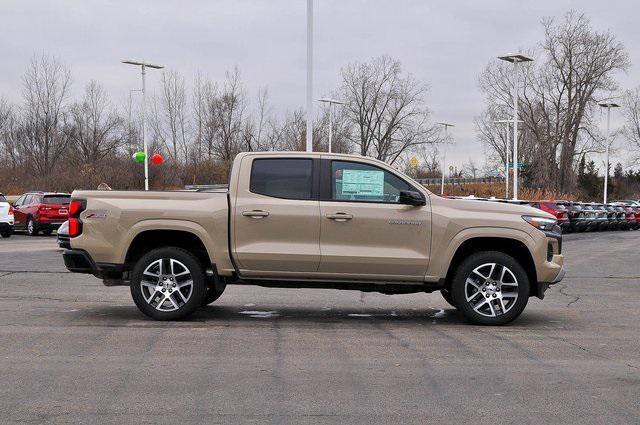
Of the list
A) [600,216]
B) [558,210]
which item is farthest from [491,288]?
[600,216]

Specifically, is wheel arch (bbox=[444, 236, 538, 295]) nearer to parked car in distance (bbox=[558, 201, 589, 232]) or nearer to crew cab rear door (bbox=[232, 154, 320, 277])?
crew cab rear door (bbox=[232, 154, 320, 277])

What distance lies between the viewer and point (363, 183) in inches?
352

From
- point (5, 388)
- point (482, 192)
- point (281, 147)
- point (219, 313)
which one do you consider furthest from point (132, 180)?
point (5, 388)

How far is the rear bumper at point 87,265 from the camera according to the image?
8.89 m

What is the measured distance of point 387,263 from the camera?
8719 mm

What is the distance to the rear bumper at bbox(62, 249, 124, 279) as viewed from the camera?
8.89m

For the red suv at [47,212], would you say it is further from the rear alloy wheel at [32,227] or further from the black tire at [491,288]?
the black tire at [491,288]

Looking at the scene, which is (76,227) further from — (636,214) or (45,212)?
(636,214)

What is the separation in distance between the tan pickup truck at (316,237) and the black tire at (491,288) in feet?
0.04

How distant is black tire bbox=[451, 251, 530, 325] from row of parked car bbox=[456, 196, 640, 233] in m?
26.3

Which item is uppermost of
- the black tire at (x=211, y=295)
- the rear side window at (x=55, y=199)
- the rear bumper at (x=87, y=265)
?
the rear side window at (x=55, y=199)

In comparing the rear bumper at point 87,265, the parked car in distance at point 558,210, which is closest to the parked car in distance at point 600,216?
the parked car in distance at point 558,210

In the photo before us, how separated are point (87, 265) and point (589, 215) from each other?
36.2 metres

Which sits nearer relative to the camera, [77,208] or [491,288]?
[491,288]
